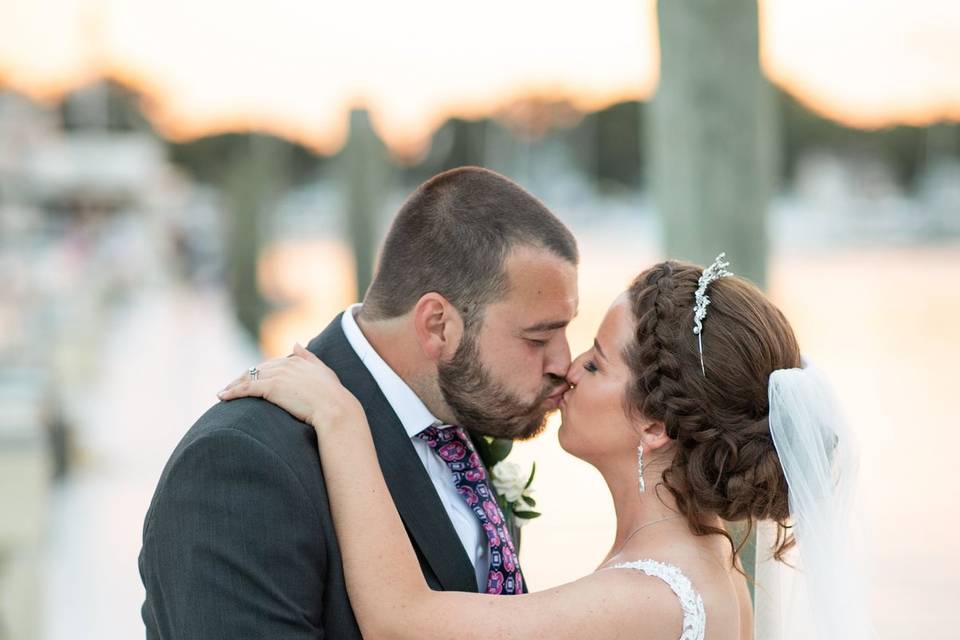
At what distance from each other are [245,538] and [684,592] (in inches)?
41.6

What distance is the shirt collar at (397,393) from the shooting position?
2.70 meters

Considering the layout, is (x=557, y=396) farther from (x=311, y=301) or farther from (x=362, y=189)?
(x=311, y=301)

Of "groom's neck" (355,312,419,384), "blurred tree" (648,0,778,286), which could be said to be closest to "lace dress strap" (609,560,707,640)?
"groom's neck" (355,312,419,384)

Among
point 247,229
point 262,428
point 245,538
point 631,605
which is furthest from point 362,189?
point 245,538

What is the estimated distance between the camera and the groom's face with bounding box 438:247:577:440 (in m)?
2.69

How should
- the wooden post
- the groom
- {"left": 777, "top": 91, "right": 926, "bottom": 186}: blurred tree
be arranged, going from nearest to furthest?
1. the groom
2. the wooden post
3. {"left": 777, "top": 91, "right": 926, "bottom": 186}: blurred tree

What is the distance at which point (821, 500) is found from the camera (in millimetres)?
2816

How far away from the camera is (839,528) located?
289 cm

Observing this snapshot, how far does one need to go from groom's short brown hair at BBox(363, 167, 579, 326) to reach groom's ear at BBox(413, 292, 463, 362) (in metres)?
0.02

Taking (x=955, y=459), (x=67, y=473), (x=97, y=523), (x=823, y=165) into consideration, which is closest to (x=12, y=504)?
(x=97, y=523)

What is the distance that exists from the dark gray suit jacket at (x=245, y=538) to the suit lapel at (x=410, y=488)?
22 centimetres

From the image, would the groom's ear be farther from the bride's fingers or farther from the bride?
the bride's fingers

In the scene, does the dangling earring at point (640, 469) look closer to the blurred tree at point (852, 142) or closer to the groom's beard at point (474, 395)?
the groom's beard at point (474, 395)

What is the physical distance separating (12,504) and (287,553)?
4.21m
